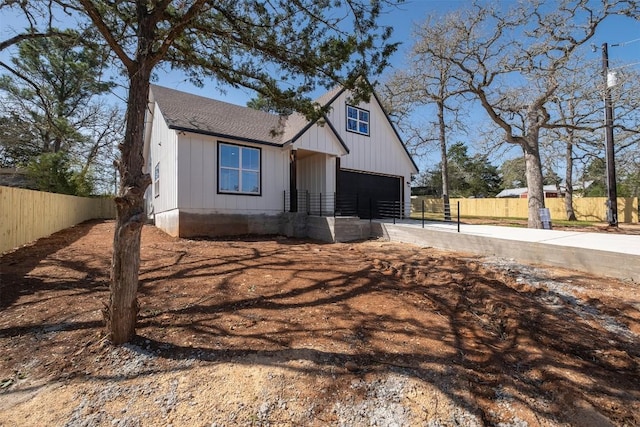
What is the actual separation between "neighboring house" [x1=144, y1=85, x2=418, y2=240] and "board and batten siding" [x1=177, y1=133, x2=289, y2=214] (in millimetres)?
31

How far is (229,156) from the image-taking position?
10.3 metres

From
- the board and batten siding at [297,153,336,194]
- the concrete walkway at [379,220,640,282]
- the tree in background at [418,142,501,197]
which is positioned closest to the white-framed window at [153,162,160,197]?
the board and batten siding at [297,153,336,194]

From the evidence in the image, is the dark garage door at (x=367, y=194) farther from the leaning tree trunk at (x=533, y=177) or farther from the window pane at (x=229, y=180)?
the leaning tree trunk at (x=533, y=177)

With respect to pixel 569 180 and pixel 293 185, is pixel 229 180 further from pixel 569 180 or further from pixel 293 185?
pixel 569 180

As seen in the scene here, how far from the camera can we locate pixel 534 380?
2.62 metres

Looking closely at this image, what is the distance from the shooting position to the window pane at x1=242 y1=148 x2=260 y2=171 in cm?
1062

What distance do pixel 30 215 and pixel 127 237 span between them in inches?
326

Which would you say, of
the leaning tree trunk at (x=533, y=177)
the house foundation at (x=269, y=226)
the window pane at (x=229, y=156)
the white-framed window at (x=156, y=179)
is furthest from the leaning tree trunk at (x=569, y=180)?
the white-framed window at (x=156, y=179)

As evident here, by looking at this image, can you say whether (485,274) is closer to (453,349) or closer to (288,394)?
(453,349)

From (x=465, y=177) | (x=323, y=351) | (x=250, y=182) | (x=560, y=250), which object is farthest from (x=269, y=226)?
(x=465, y=177)

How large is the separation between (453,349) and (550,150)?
2319 cm

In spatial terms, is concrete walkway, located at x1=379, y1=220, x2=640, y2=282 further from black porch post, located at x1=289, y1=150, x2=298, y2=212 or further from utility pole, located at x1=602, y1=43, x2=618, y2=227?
utility pole, located at x1=602, y1=43, x2=618, y2=227

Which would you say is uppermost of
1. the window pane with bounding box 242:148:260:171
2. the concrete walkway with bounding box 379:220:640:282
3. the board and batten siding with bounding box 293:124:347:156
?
the board and batten siding with bounding box 293:124:347:156

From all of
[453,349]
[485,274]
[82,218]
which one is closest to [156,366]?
[453,349]
